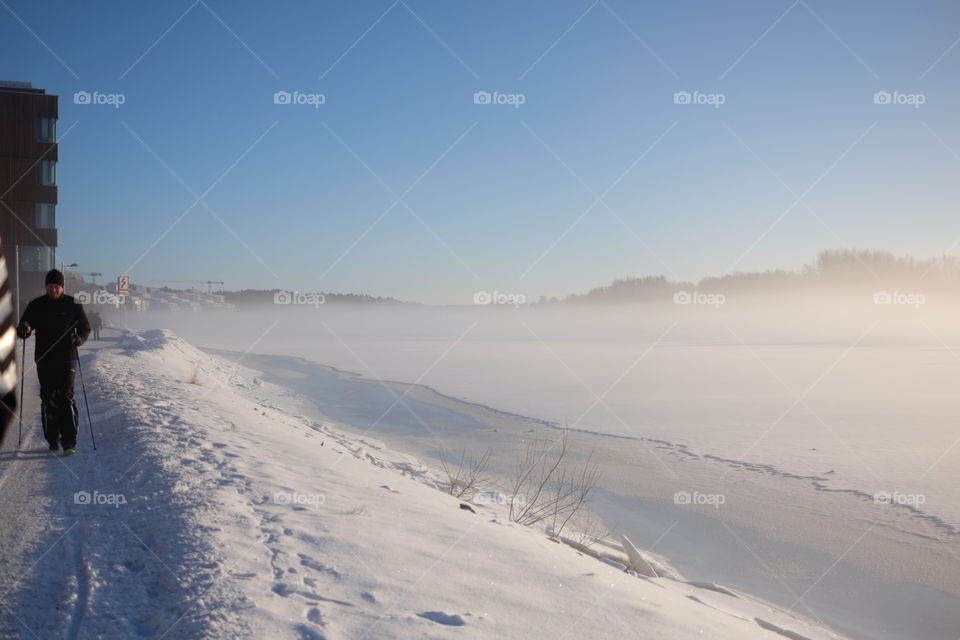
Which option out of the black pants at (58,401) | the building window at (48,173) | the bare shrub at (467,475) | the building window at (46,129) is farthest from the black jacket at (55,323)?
the building window at (46,129)

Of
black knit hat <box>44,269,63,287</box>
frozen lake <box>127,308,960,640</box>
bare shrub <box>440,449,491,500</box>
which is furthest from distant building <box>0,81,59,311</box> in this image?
black knit hat <box>44,269,63,287</box>

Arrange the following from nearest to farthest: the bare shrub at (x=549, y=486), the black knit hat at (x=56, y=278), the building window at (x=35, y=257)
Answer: the black knit hat at (x=56, y=278) < the bare shrub at (x=549, y=486) < the building window at (x=35, y=257)

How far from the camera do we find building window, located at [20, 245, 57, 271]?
37.0 metres

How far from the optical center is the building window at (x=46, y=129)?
38281mm

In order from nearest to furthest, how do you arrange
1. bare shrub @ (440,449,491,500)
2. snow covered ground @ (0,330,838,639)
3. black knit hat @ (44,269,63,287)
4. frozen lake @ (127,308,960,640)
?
snow covered ground @ (0,330,838,639)
black knit hat @ (44,269,63,287)
frozen lake @ (127,308,960,640)
bare shrub @ (440,449,491,500)

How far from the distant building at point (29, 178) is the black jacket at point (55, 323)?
3454 cm

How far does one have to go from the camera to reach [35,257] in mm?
37375

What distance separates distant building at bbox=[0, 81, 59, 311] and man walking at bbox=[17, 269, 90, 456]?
3450 cm

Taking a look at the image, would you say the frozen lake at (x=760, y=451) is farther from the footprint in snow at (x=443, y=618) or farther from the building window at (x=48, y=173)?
the building window at (x=48, y=173)

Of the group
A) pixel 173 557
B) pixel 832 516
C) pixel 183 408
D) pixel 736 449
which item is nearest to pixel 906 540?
pixel 832 516

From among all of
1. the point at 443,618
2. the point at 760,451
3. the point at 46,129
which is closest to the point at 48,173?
the point at 46,129

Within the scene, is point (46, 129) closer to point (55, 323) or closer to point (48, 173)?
point (48, 173)

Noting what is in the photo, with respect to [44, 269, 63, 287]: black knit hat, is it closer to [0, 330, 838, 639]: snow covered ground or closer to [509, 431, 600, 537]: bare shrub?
[0, 330, 838, 639]: snow covered ground

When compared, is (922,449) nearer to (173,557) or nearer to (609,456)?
(609,456)
